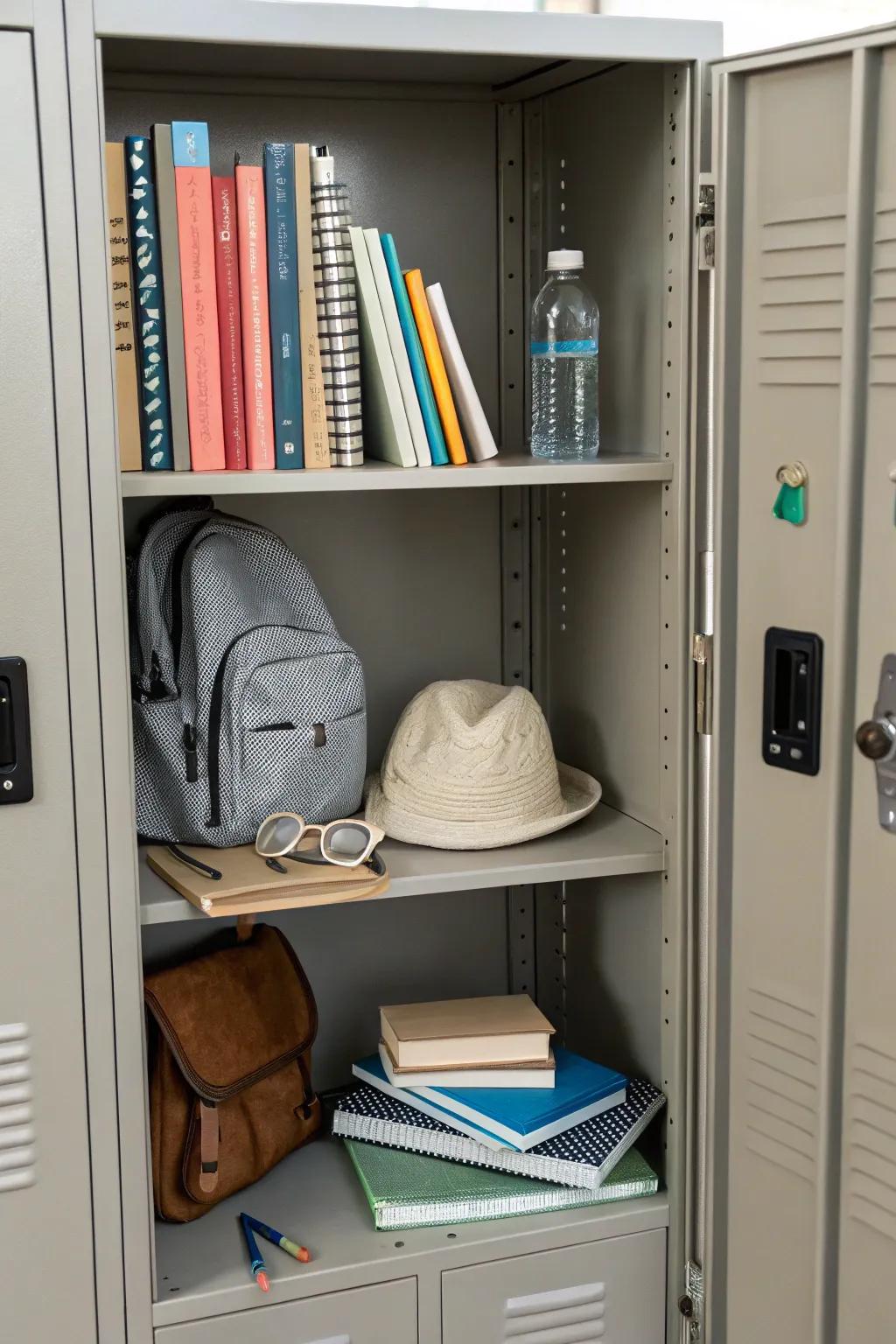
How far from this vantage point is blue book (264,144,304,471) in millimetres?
1526

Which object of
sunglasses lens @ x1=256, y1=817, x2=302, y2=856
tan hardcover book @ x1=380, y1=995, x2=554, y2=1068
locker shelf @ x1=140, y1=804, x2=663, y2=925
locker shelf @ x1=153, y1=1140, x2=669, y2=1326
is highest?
sunglasses lens @ x1=256, y1=817, x2=302, y2=856

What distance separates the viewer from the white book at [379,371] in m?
1.59

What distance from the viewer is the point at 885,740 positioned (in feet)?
4.32

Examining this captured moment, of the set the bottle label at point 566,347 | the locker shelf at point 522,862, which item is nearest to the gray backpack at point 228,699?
the locker shelf at point 522,862

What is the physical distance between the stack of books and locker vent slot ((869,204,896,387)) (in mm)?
932

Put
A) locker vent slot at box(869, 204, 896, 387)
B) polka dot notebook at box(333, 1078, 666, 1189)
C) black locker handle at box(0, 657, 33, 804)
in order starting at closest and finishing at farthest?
locker vent slot at box(869, 204, 896, 387), black locker handle at box(0, 657, 33, 804), polka dot notebook at box(333, 1078, 666, 1189)

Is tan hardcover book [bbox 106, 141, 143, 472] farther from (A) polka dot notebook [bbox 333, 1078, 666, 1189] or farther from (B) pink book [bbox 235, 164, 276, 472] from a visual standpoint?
(A) polka dot notebook [bbox 333, 1078, 666, 1189]

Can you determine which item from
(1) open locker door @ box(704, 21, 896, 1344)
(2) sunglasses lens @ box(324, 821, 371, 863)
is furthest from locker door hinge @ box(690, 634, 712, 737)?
(2) sunglasses lens @ box(324, 821, 371, 863)

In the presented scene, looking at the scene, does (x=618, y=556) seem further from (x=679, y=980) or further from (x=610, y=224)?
(x=679, y=980)

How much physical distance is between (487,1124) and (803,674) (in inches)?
28.0

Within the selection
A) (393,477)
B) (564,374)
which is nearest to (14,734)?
(393,477)

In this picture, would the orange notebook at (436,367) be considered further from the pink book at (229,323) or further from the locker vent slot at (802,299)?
the locker vent slot at (802,299)

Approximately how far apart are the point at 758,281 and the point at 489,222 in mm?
613

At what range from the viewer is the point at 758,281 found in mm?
1432
